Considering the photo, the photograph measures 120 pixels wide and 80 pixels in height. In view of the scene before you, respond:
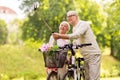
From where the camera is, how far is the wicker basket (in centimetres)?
502

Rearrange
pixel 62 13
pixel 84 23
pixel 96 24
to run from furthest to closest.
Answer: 1. pixel 96 24
2. pixel 62 13
3. pixel 84 23

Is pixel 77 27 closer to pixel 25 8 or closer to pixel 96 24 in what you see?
pixel 25 8

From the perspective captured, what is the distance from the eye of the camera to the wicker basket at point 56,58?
5.02 meters

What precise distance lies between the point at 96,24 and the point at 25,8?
4576mm

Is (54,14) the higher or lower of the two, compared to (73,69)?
higher

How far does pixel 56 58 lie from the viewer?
16.6ft

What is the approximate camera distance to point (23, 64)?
723 inches

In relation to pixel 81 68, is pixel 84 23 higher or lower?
higher

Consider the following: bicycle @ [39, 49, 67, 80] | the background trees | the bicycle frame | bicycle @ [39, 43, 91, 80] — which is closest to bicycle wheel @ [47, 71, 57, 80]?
bicycle @ [39, 43, 91, 80]

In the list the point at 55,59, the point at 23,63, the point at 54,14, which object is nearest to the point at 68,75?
the point at 55,59

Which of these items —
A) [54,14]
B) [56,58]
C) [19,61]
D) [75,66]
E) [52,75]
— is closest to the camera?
[56,58]

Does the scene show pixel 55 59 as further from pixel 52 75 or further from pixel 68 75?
pixel 52 75

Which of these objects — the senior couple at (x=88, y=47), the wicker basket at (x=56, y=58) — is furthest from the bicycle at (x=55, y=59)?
the senior couple at (x=88, y=47)

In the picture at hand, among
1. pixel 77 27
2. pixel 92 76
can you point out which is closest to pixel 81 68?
pixel 92 76
